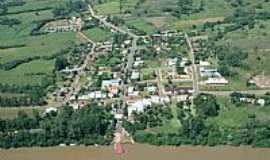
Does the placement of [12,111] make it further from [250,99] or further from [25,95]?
[250,99]

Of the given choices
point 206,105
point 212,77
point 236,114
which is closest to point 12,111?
point 206,105

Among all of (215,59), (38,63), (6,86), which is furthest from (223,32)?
(6,86)

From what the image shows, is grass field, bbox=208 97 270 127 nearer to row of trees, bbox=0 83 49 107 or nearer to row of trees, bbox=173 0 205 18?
row of trees, bbox=0 83 49 107

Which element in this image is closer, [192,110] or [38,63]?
[192,110]

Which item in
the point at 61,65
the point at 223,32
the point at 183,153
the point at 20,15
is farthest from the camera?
the point at 20,15

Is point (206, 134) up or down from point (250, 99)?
down

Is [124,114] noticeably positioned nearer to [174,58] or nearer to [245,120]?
[245,120]
